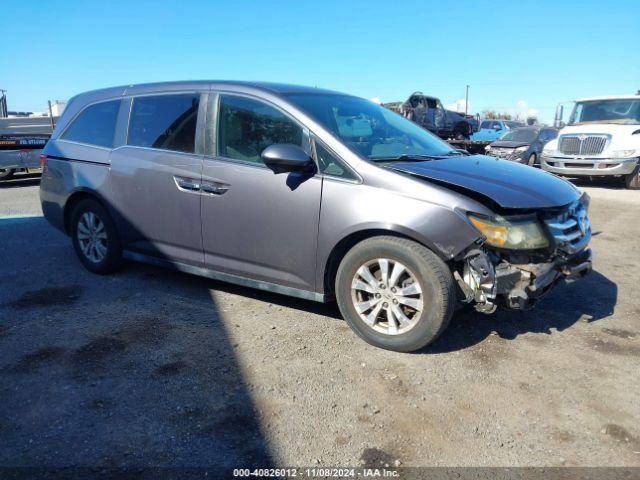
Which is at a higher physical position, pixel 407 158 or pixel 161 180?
pixel 407 158

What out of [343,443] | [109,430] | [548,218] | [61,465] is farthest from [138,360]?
[548,218]

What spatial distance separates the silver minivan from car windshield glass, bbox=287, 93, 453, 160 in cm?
2

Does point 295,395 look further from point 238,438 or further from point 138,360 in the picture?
point 138,360

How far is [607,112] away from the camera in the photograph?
13.0 m

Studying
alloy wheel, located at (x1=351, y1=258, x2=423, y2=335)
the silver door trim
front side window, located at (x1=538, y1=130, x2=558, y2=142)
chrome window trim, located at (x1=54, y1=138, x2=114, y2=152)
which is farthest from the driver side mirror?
front side window, located at (x1=538, y1=130, x2=558, y2=142)

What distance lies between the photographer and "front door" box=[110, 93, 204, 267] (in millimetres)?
4184

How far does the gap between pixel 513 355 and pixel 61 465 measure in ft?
9.12

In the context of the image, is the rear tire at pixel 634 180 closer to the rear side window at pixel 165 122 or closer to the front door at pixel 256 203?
the front door at pixel 256 203

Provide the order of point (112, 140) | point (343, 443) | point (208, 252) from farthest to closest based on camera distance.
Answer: point (112, 140), point (208, 252), point (343, 443)

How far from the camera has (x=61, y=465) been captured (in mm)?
2357

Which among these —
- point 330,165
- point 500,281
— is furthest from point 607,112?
point 330,165

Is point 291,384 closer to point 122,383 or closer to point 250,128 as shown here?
point 122,383

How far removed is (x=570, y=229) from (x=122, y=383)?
3.13 m

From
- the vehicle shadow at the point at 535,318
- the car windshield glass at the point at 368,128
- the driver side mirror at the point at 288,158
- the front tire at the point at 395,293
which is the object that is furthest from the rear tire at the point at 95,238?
the vehicle shadow at the point at 535,318
